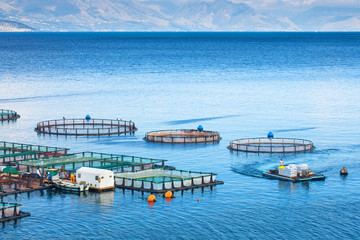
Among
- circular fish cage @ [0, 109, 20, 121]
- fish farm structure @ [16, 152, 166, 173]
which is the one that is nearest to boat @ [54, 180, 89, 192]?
fish farm structure @ [16, 152, 166, 173]

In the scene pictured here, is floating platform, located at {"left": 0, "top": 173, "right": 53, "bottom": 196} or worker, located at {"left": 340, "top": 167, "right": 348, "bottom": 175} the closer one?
floating platform, located at {"left": 0, "top": 173, "right": 53, "bottom": 196}

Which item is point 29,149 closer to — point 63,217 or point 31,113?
point 63,217

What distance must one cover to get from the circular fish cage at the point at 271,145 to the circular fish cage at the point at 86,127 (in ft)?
85.7

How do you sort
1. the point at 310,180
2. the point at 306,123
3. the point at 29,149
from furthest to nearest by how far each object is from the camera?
the point at 306,123
the point at 29,149
the point at 310,180

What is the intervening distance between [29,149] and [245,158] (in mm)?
33618

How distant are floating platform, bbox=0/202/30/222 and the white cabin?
12.7 meters

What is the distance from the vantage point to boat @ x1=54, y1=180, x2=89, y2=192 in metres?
85.6

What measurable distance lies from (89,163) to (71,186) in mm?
11055

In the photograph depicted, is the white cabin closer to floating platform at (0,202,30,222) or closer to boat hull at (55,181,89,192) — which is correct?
boat hull at (55,181,89,192)

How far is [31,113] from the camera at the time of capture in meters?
165

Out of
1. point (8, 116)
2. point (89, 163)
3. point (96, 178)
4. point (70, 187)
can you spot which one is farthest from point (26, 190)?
point (8, 116)

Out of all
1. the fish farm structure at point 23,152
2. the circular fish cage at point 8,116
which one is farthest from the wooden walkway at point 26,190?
the circular fish cage at point 8,116

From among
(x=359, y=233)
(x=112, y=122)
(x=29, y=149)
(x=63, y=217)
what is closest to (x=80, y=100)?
(x=112, y=122)

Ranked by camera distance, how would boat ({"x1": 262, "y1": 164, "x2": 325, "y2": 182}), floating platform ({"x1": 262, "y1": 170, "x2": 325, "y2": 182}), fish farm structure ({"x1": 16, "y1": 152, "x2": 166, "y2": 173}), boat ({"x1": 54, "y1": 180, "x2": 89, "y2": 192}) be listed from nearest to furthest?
boat ({"x1": 54, "y1": 180, "x2": 89, "y2": 192}), floating platform ({"x1": 262, "y1": 170, "x2": 325, "y2": 182}), boat ({"x1": 262, "y1": 164, "x2": 325, "y2": 182}), fish farm structure ({"x1": 16, "y1": 152, "x2": 166, "y2": 173})
